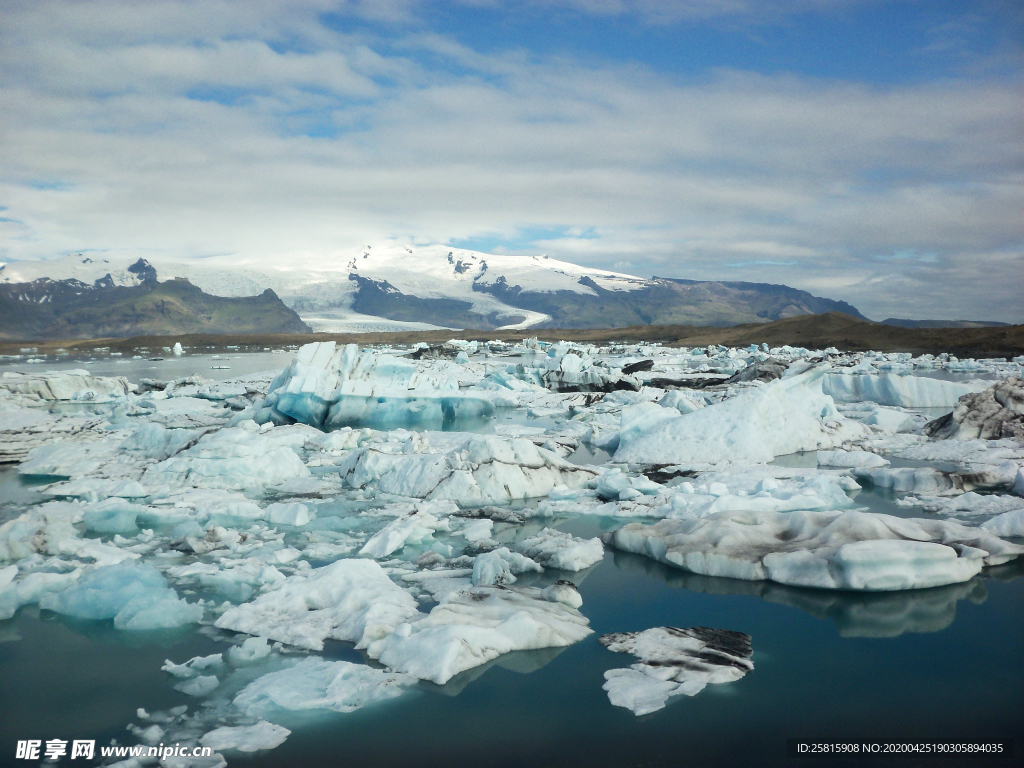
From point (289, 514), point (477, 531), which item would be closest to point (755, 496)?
point (477, 531)

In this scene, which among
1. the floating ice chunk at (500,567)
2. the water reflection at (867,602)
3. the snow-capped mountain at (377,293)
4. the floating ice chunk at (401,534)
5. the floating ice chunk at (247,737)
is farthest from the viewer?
the snow-capped mountain at (377,293)

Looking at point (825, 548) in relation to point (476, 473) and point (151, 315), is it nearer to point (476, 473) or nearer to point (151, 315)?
point (476, 473)

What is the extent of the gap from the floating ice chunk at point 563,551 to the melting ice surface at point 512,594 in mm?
23

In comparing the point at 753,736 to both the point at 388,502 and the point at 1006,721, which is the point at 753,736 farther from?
the point at 388,502

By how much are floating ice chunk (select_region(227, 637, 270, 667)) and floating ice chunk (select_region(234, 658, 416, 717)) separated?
296 mm

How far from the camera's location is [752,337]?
52500mm

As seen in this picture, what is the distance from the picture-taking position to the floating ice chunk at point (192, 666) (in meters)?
4.04

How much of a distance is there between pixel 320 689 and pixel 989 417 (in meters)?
11.5

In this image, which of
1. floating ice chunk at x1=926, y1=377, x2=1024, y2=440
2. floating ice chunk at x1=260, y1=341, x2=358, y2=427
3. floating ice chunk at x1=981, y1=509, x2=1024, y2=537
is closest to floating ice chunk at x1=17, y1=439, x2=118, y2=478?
floating ice chunk at x1=260, y1=341, x2=358, y2=427

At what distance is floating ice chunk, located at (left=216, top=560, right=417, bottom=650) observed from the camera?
4430 mm

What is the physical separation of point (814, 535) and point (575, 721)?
3.11m

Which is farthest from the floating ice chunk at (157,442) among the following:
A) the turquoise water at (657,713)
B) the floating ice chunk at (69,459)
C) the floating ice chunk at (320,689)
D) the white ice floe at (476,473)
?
the floating ice chunk at (320,689)

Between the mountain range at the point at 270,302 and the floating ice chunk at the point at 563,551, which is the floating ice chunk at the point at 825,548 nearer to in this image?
the floating ice chunk at the point at 563,551

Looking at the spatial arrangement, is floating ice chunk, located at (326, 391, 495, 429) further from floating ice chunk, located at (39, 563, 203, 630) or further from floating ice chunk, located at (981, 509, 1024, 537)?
floating ice chunk, located at (981, 509, 1024, 537)
